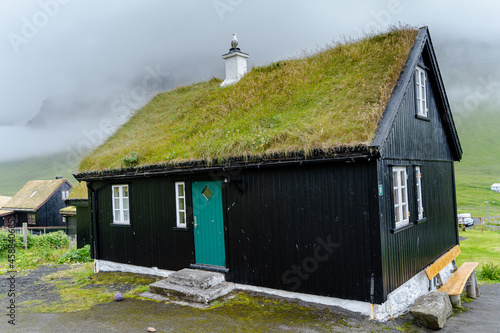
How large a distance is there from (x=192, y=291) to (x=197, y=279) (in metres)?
0.42

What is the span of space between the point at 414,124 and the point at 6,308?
10.9m

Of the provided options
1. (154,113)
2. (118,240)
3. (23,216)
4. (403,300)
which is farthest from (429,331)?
(23,216)

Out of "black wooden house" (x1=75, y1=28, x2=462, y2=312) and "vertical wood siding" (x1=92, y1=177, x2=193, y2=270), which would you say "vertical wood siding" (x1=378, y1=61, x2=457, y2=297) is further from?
"vertical wood siding" (x1=92, y1=177, x2=193, y2=270)

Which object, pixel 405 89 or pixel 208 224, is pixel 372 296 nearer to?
pixel 208 224

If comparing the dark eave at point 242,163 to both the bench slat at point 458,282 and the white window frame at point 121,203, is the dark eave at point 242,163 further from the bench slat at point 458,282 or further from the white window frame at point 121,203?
the bench slat at point 458,282

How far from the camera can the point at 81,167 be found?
41.7ft

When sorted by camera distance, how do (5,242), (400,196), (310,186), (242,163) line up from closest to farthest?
(310,186) → (400,196) → (242,163) → (5,242)

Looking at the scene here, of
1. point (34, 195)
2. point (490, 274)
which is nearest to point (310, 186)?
point (490, 274)

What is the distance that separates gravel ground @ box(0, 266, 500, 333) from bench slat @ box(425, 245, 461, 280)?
42.7 inches

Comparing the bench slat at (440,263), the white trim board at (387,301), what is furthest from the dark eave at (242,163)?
the bench slat at (440,263)

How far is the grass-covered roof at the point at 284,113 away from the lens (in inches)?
301

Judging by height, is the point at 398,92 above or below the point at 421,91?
below

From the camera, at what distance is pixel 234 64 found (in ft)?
48.4

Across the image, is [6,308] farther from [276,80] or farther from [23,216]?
[23,216]
